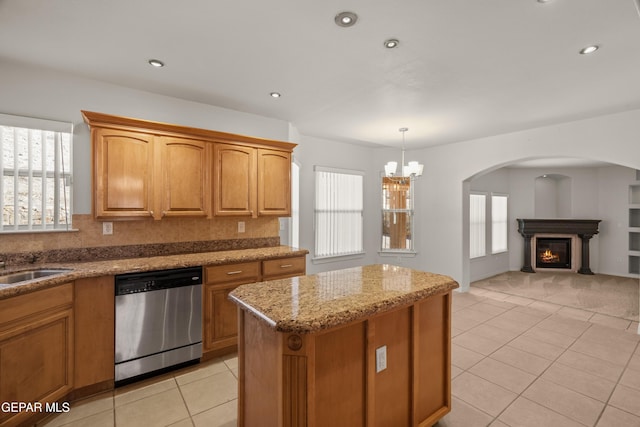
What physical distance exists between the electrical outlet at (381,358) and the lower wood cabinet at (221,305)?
1.77 metres

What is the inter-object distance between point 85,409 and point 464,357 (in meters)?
3.35

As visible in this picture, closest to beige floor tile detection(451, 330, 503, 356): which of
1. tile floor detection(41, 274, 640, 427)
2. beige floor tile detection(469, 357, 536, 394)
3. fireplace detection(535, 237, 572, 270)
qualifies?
tile floor detection(41, 274, 640, 427)

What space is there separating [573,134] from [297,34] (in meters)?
4.16

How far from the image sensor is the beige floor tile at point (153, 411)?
206 cm

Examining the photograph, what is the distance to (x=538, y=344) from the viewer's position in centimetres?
328

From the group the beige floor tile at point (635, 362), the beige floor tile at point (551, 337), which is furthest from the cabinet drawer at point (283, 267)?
the beige floor tile at point (635, 362)

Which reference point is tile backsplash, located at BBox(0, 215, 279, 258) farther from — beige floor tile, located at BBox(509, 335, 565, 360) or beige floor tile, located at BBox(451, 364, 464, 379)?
beige floor tile, located at BBox(509, 335, 565, 360)

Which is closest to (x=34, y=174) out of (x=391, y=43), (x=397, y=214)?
(x=391, y=43)

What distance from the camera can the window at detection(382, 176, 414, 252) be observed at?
19.3 feet

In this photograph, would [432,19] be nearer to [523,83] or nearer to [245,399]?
[523,83]

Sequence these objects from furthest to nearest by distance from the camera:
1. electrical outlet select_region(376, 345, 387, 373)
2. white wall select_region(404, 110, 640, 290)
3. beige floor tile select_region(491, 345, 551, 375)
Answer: white wall select_region(404, 110, 640, 290) → beige floor tile select_region(491, 345, 551, 375) → electrical outlet select_region(376, 345, 387, 373)

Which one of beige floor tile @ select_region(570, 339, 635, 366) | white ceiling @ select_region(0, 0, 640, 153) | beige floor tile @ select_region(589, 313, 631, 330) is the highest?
white ceiling @ select_region(0, 0, 640, 153)

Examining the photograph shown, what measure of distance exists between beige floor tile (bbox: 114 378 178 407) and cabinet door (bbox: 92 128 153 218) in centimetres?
150

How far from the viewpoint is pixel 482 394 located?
2400 mm
